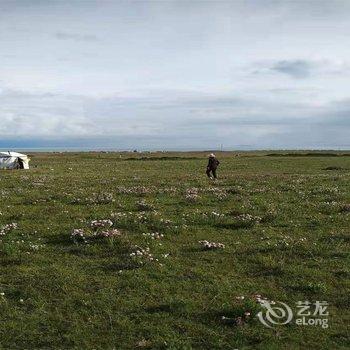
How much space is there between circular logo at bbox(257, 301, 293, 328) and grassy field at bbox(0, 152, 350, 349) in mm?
176

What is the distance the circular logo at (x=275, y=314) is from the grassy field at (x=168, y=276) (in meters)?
0.18

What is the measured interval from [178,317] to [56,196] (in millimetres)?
18222

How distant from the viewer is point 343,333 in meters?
10.0

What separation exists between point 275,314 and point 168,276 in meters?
3.37

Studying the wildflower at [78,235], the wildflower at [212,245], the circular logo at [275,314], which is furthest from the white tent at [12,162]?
the circular logo at [275,314]

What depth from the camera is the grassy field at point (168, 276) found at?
9992 mm

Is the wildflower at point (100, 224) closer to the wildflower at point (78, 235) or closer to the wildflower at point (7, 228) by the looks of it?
the wildflower at point (78, 235)

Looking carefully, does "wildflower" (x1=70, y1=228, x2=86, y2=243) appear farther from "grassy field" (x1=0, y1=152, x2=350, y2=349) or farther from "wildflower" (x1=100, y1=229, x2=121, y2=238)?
"wildflower" (x1=100, y1=229, x2=121, y2=238)

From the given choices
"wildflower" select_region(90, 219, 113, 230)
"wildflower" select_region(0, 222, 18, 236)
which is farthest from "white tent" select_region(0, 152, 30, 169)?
"wildflower" select_region(90, 219, 113, 230)

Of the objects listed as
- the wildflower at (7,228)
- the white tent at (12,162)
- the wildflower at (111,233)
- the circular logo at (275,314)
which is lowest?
the circular logo at (275,314)

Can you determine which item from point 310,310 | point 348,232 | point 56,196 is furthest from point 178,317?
point 56,196

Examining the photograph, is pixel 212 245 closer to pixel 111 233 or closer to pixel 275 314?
pixel 111 233

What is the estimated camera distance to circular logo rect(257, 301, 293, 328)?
10.4 meters

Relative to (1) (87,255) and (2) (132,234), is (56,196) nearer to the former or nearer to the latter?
(2) (132,234)
